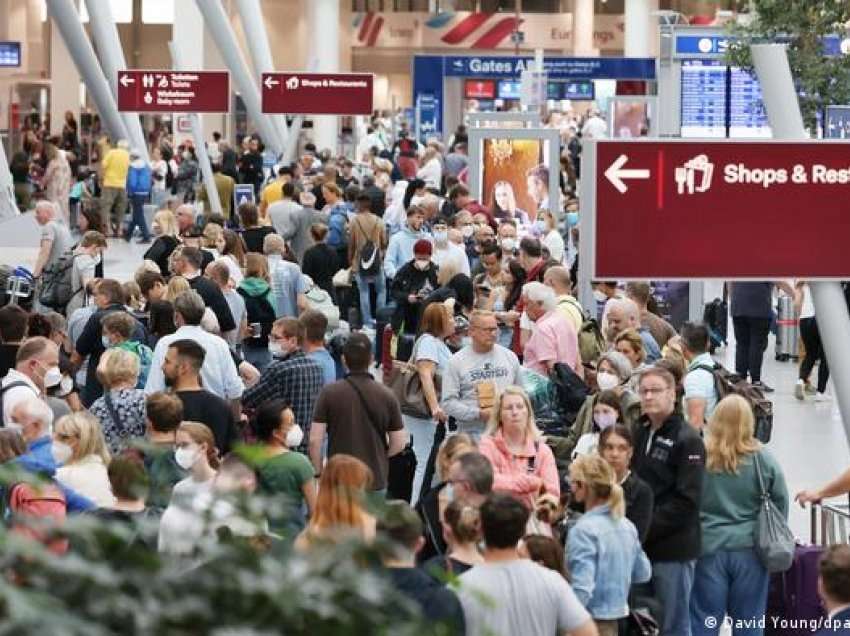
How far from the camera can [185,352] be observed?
920cm

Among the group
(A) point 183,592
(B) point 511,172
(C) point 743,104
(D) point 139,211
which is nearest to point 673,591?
(A) point 183,592

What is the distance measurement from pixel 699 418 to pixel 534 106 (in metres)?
19.7

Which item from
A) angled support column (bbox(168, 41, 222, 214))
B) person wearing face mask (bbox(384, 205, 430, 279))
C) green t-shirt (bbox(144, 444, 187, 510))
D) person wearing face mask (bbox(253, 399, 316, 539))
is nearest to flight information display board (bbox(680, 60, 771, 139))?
person wearing face mask (bbox(384, 205, 430, 279))

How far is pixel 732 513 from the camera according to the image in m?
8.23

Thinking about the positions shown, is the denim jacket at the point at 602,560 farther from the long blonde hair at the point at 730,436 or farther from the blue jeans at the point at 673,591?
the long blonde hair at the point at 730,436

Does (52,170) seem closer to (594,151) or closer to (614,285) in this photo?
(614,285)

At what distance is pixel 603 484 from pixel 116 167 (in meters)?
23.8

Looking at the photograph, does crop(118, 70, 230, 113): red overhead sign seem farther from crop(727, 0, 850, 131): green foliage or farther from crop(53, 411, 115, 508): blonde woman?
crop(53, 411, 115, 508): blonde woman

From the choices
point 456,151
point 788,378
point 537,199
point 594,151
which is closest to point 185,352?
point 594,151

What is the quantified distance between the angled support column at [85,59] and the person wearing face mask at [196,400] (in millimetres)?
20967

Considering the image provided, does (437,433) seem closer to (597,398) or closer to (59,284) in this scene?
(597,398)

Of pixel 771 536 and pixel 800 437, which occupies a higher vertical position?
pixel 771 536

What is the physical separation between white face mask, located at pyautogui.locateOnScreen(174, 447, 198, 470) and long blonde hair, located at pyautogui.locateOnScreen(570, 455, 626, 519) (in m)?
1.55

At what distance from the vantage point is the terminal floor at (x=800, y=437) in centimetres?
1360
